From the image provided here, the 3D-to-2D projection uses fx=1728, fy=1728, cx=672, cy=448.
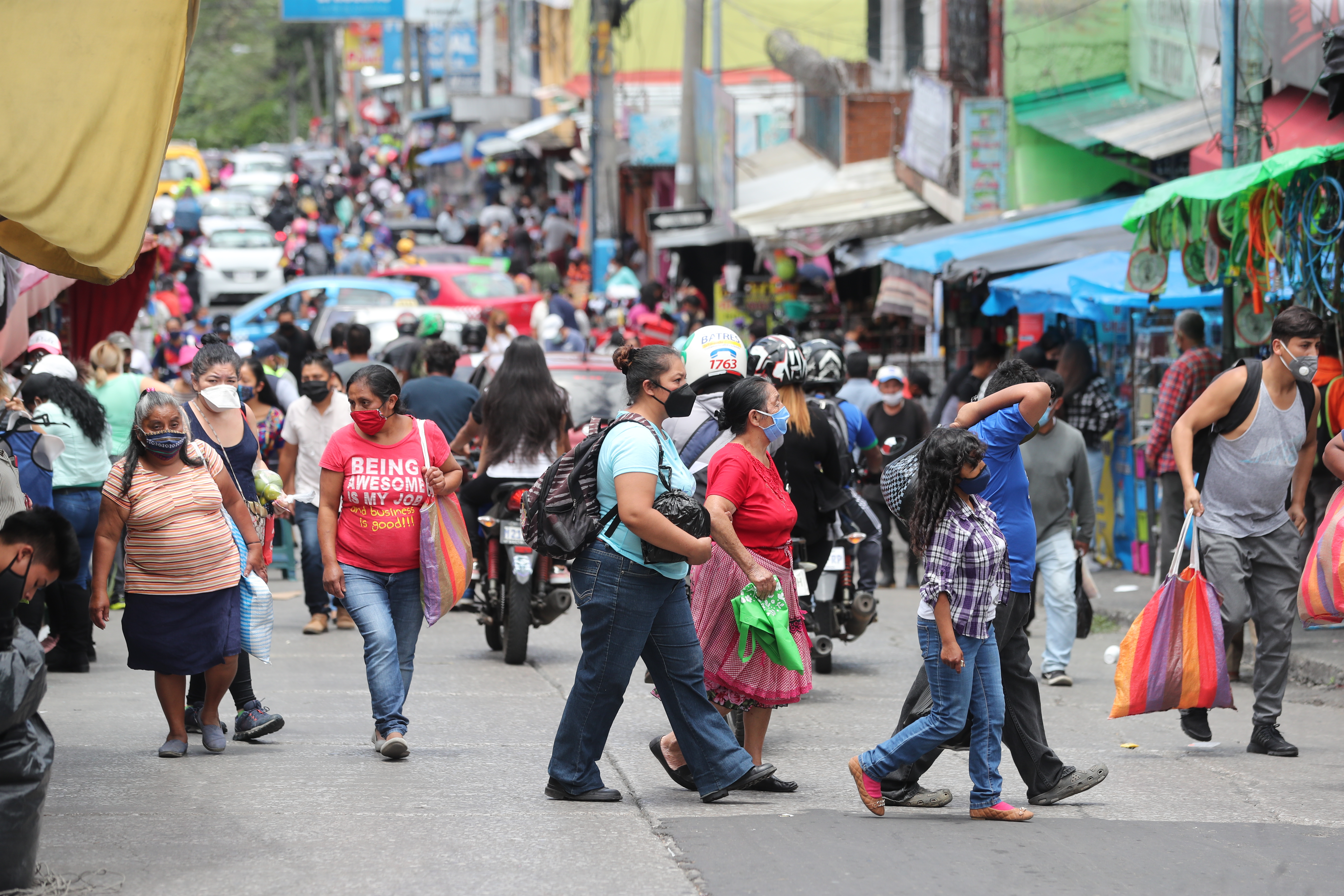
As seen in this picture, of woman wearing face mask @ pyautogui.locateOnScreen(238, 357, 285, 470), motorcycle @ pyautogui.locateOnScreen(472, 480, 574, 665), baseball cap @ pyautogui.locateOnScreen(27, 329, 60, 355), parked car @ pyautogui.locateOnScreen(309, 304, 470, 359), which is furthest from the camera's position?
parked car @ pyautogui.locateOnScreen(309, 304, 470, 359)

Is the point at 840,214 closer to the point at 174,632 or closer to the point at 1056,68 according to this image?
the point at 1056,68

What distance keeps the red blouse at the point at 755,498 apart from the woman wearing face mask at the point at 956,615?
867 millimetres

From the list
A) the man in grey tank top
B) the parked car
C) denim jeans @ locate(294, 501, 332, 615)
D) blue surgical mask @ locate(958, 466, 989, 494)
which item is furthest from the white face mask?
the parked car

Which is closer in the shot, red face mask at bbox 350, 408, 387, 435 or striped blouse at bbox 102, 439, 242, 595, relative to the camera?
striped blouse at bbox 102, 439, 242, 595

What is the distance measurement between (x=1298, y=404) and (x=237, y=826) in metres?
5.16

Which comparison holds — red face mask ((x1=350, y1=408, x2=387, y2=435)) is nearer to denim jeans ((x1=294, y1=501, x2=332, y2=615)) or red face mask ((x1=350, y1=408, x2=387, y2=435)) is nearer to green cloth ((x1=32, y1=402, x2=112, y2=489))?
green cloth ((x1=32, y1=402, x2=112, y2=489))

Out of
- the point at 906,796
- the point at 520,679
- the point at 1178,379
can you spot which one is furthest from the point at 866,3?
the point at 906,796

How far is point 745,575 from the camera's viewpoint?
696 centimetres

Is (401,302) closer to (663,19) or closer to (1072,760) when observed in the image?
(663,19)

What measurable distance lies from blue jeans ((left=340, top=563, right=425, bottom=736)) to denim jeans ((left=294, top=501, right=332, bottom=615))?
13.6 feet

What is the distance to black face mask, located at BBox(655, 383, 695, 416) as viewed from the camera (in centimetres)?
646

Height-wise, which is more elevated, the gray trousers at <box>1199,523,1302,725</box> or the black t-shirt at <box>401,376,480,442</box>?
the black t-shirt at <box>401,376,480,442</box>

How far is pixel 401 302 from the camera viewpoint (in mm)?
25234

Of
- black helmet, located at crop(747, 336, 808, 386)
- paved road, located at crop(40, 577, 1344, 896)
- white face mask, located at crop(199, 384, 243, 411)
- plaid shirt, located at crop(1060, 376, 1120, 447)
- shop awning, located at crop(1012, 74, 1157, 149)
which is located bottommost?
paved road, located at crop(40, 577, 1344, 896)
